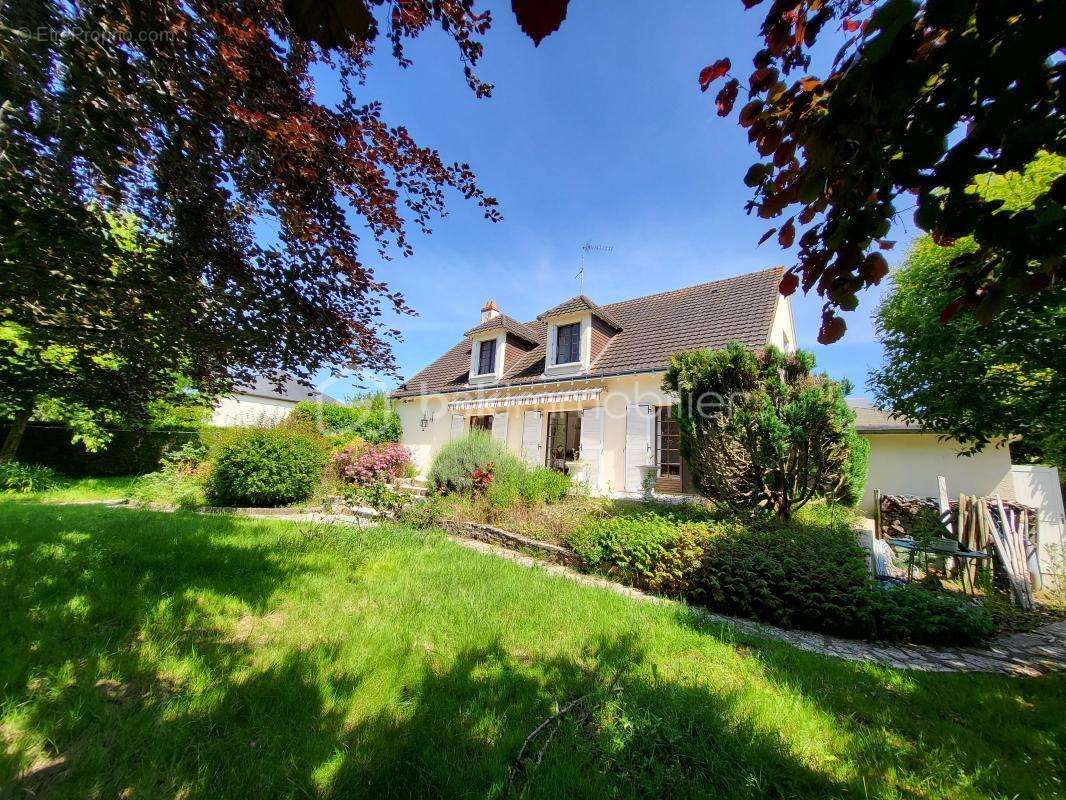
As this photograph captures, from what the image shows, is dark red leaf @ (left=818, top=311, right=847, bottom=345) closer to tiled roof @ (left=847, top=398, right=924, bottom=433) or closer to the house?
the house

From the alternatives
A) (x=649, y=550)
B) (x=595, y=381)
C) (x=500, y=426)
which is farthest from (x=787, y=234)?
(x=500, y=426)

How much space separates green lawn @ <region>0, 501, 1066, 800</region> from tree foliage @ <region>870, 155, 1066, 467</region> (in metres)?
4.68

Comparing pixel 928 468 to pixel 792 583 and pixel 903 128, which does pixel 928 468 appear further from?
A: pixel 903 128

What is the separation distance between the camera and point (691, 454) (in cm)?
840

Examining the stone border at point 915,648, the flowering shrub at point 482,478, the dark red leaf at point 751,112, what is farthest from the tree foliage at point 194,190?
the flowering shrub at point 482,478

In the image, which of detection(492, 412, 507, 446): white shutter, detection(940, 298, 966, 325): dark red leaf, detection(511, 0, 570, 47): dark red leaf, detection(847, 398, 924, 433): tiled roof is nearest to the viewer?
detection(511, 0, 570, 47): dark red leaf

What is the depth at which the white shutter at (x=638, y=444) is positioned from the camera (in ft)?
41.2

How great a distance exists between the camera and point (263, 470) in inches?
404

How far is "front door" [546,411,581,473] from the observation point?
15.9 metres

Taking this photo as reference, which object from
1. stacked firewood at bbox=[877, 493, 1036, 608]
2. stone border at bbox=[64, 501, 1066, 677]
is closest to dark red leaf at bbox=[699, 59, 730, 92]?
stone border at bbox=[64, 501, 1066, 677]

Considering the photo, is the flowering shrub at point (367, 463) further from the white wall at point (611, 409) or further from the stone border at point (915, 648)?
the stone border at point (915, 648)

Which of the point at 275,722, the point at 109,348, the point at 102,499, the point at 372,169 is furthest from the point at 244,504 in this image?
the point at 372,169

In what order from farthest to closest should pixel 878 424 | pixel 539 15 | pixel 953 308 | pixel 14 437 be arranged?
pixel 878 424 → pixel 14 437 → pixel 953 308 → pixel 539 15

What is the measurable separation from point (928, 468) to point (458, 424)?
59.1 ft
